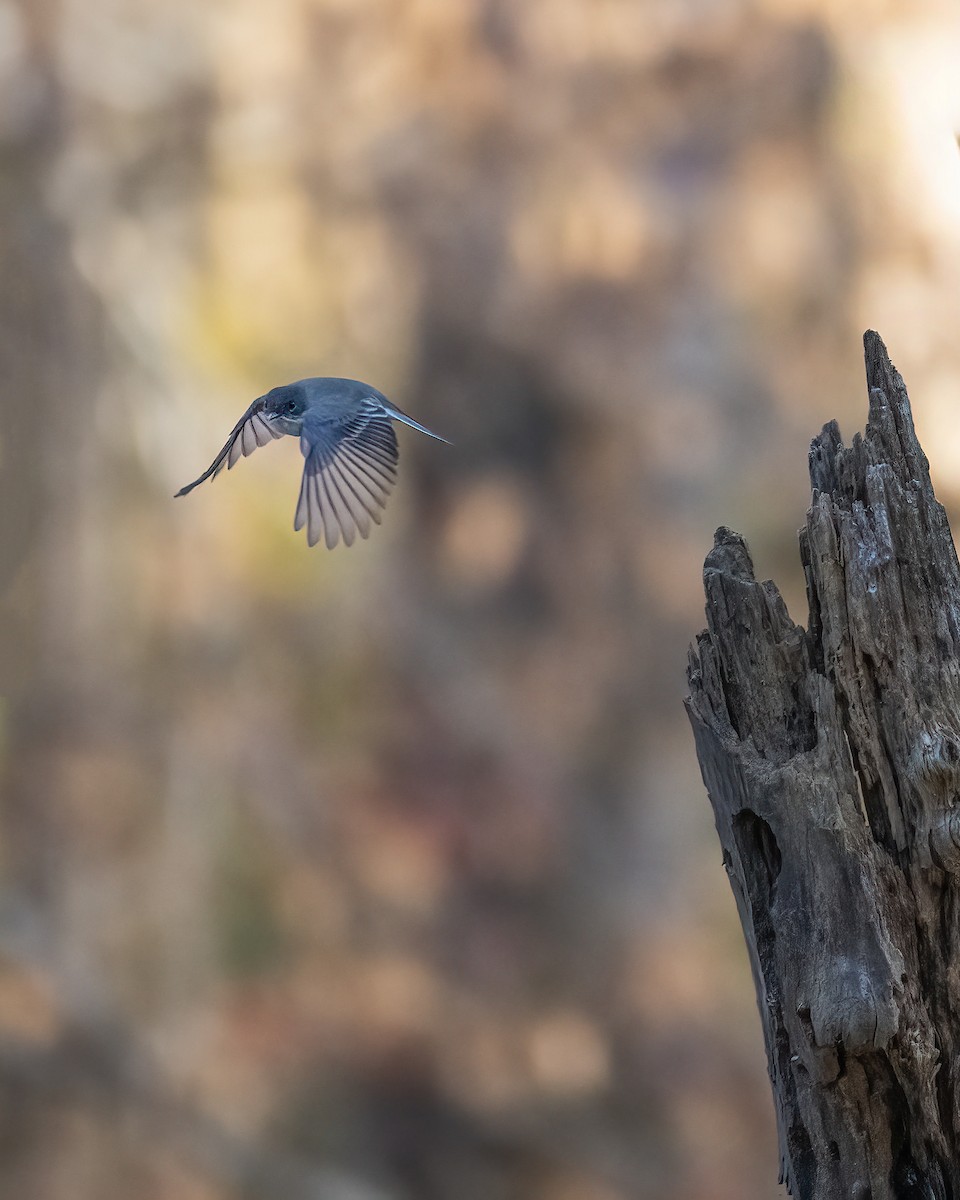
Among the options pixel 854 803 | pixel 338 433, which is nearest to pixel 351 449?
pixel 338 433

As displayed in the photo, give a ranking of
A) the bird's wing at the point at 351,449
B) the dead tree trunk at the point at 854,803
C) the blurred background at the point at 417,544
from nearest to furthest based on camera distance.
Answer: the dead tree trunk at the point at 854,803
the bird's wing at the point at 351,449
the blurred background at the point at 417,544

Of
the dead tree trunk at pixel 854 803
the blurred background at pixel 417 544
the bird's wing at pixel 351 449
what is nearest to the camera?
the dead tree trunk at pixel 854 803

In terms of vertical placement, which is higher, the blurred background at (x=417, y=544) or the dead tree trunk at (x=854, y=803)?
the blurred background at (x=417, y=544)

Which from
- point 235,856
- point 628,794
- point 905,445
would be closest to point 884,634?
point 905,445

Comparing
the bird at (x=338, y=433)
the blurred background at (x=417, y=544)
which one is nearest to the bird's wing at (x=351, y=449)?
the bird at (x=338, y=433)

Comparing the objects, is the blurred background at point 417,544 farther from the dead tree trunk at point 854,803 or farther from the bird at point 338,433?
the dead tree trunk at point 854,803

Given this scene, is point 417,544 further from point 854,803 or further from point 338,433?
point 854,803

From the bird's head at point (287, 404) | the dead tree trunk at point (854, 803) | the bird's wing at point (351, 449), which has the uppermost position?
the bird's head at point (287, 404)

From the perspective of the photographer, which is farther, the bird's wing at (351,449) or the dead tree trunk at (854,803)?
the bird's wing at (351,449)
